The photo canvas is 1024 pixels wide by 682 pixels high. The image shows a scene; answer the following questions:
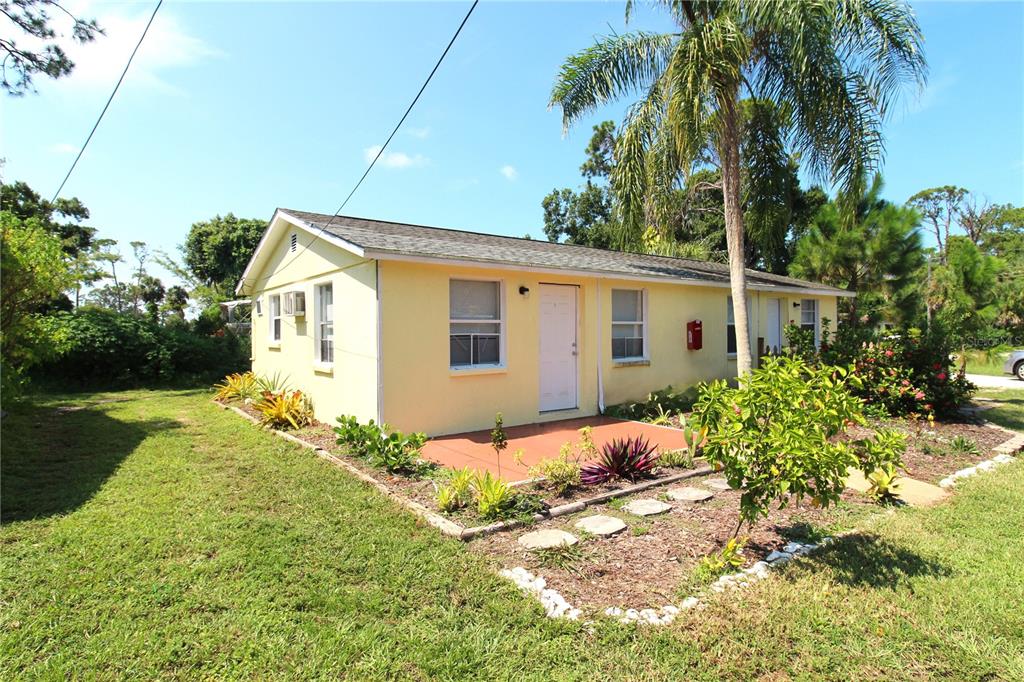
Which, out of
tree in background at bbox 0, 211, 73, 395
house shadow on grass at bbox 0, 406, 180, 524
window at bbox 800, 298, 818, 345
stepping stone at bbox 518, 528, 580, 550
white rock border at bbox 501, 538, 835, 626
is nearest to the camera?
white rock border at bbox 501, 538, 835, 626

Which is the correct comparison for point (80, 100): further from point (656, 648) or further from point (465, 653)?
point (656, 648)

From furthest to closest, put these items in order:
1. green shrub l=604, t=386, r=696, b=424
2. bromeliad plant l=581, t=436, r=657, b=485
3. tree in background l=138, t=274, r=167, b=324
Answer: tree in background l=138, t=274, r=167, b=324
green shrub l=604, t=386, r=696, b=424
bromeliad plant l=581, t=436, r=657, b=485

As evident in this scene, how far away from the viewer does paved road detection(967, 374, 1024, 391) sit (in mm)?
14852

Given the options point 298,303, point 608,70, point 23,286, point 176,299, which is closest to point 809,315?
point 608,70

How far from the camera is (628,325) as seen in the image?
405 inches

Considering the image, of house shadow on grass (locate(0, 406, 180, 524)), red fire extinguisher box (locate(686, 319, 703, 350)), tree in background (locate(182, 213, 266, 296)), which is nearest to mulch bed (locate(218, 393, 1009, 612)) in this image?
house shadow on grass (locate(0, 406, 180, 524))

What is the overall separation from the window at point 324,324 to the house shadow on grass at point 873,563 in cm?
764

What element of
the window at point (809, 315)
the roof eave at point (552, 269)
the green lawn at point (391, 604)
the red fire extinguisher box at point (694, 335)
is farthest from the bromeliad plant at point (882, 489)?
the window at point (809, 315)

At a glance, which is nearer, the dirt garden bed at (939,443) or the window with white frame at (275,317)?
the dirt garden bed at (939,443)

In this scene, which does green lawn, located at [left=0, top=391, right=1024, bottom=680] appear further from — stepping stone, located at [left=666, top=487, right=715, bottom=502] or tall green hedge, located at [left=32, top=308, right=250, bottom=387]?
tall green hedge, located at [left=32, top=308, right=250, bottom=387]

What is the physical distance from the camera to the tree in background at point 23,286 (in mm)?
8188

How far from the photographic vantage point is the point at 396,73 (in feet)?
20.8

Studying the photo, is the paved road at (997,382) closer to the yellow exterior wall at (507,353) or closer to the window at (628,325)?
the yellow exterior wall at (507,353)

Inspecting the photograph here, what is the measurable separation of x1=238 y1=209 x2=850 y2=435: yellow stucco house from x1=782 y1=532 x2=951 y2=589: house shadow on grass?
Answer: 17.0 feet
